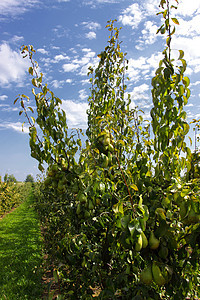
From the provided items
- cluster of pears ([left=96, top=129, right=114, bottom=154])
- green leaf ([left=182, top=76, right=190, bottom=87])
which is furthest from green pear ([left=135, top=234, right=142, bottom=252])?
green leaf ([left=182, top=76, right=190, bottom=87])

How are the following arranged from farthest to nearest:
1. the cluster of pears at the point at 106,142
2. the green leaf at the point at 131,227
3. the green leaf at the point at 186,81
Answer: the cluster of pears at the point at 106,142, the green leaf at the point at 186,81, the green leaf at the point at 131,227

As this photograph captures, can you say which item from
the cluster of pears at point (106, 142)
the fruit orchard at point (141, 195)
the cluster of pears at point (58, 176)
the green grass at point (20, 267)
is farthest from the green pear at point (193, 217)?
the green grass at point (20, 267)

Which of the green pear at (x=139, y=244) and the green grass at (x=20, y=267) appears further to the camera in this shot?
the green grass at (x=20, y=267)

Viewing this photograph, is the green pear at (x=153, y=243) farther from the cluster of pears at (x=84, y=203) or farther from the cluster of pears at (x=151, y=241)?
the cluster of pears at (x=84, y=203)

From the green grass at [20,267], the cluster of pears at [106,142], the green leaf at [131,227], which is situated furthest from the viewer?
the green grass at [20,267]

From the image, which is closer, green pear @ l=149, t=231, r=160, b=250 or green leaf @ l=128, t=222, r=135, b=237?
green leaf @ l=128, t=222, r=135, b=237

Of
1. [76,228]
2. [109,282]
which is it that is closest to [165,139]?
[109,282]

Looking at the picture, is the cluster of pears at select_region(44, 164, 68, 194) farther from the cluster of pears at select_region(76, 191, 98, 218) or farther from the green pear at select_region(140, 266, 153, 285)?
the green pear at select_region(140, 266, 153, 285)

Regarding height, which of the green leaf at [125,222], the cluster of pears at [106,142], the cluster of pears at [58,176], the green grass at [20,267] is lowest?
the green grass at [20,267]

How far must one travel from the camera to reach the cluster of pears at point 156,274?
96cm

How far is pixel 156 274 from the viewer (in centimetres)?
96

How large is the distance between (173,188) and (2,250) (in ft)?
23.3

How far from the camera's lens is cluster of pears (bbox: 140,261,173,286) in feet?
3.14

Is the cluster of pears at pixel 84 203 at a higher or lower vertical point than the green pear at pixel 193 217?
higher
